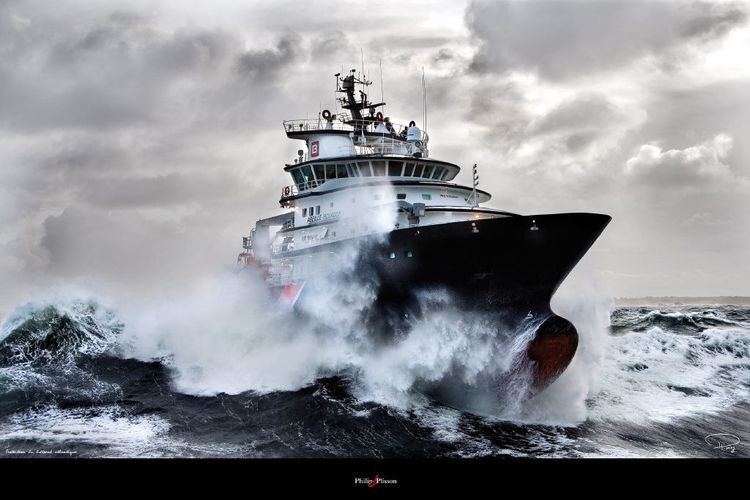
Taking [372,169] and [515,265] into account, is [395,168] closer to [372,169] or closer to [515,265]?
[372,169]

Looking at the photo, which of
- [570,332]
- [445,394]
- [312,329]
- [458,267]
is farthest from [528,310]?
[312,329]

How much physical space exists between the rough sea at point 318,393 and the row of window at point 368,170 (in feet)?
18.2

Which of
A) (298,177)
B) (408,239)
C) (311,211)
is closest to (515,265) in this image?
(408,239)

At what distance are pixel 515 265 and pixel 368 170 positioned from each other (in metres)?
7.37

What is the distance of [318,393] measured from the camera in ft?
48.5

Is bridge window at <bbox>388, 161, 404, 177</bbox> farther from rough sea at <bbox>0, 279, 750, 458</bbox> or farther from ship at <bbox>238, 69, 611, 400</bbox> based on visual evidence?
rough sea at <bbox>0, 279, 750, 458</bbox>

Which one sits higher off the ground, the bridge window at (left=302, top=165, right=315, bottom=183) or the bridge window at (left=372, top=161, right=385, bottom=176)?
the bridge window at (left=302, top=165, right=315, bottom=183)

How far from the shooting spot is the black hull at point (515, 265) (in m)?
14.0

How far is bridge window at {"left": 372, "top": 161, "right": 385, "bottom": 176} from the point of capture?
18969mm

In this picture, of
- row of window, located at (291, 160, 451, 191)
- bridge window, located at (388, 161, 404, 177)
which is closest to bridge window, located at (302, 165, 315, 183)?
row of window, located at (291, 160, 451, 191)

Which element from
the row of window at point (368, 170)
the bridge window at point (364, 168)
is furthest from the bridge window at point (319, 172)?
the bridge window at point (364, 168)

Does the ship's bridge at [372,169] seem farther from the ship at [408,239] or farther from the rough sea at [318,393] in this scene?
the rough sea at [318,393]

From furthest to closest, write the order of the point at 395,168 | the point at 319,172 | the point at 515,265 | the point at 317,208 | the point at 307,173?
the point at 307,173 < the point at 319,172 < the point at 317,208 < the point at 395,168 < the point at 515,265

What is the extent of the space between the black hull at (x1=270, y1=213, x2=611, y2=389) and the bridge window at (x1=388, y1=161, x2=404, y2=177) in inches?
178
